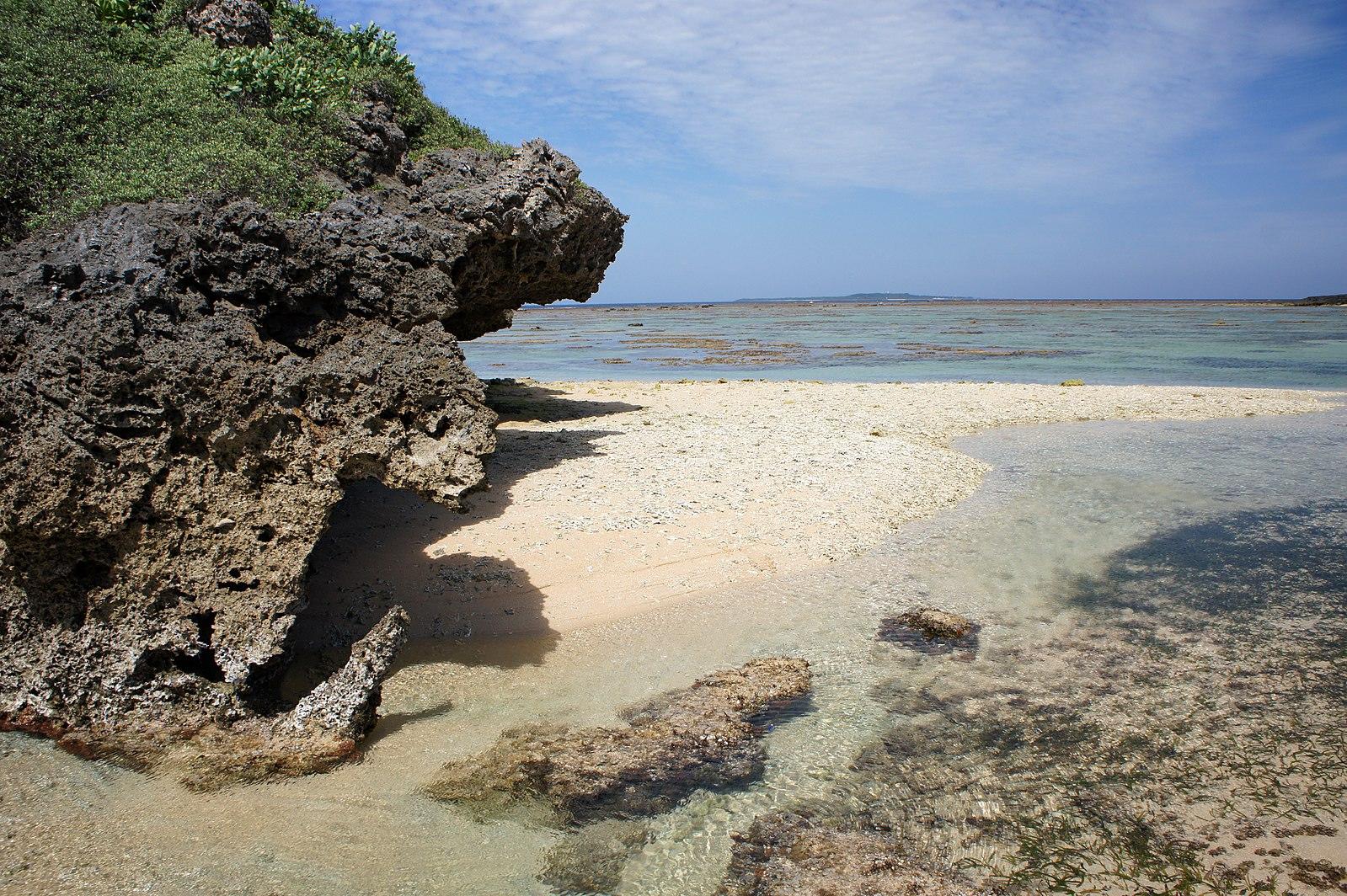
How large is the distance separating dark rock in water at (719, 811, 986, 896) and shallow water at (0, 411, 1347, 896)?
0.16 metres

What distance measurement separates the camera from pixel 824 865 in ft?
16.0

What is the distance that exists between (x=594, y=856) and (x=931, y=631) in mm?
4582

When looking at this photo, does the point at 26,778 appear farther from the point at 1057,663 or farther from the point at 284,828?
the point at 1057,663

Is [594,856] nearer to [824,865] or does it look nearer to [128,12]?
[824,865]

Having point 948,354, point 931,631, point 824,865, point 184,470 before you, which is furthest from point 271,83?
point 948,354

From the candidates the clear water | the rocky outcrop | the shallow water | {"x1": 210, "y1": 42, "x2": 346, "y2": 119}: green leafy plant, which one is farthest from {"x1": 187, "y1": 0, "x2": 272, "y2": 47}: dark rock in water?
the clear water

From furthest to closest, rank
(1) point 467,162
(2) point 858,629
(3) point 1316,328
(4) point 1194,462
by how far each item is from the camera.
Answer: (3) point 1316,328, (4) point 1194,462, (1) point 467,162, (2) point 858,629

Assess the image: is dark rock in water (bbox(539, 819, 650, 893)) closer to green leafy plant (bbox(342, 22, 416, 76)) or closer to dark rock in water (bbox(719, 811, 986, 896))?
dark rock in water (bbox(719, 811, 986, 896))

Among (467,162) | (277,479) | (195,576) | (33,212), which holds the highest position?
(467,162)

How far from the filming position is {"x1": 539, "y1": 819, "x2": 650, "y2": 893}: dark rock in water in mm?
4762

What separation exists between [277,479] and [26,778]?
243 cm

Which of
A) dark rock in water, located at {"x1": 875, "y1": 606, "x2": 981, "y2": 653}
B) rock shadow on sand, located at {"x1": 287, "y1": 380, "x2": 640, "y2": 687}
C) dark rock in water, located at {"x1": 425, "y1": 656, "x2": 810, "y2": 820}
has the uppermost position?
rock shadow on sand, located at {"x1": 287, "y1": 380, "x2": 640, "y2": 687}

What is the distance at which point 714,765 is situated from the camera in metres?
5.95

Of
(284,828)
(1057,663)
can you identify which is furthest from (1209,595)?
(284,828)
